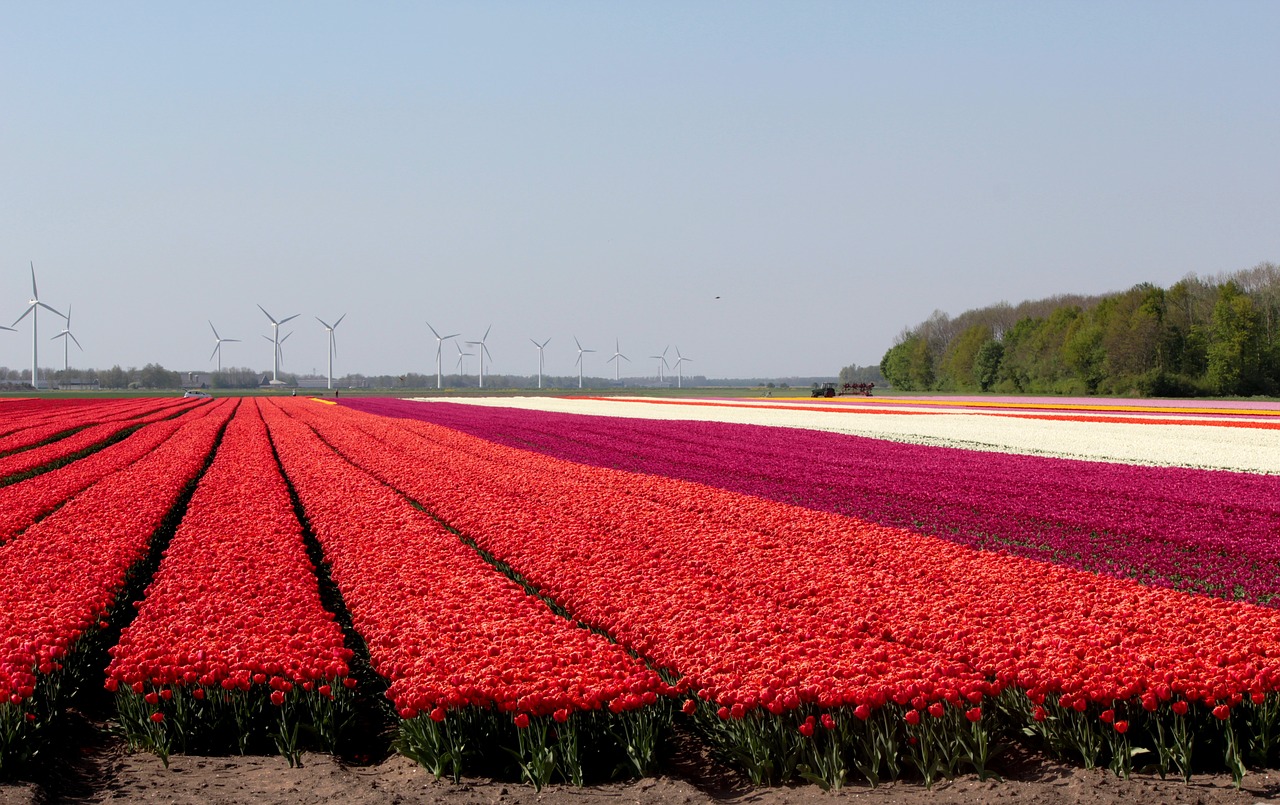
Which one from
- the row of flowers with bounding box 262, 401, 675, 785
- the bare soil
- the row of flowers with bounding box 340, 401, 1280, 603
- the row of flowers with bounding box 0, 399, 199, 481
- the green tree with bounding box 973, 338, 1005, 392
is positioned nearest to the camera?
the bare soil

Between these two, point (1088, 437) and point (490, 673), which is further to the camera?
point (1088, 437)

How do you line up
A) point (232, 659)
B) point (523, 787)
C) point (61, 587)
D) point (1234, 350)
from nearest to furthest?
point (523, 787), point (232, 659), point (61, 587), point (1234, 350)

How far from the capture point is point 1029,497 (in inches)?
720

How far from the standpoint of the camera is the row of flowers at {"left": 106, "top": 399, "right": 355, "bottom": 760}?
7.41 metres

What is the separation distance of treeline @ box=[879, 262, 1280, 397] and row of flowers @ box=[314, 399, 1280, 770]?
249ft

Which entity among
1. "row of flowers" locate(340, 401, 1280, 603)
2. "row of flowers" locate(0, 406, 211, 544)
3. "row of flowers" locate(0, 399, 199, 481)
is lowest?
"row of flowers" locate(340, 401, 1280, 603)

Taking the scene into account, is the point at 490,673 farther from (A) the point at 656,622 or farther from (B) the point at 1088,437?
(B) the point at 1088,437

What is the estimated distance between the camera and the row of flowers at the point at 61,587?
7285mm

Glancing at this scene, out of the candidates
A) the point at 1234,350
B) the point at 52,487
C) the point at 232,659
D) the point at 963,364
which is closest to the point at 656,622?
the point at 232,659

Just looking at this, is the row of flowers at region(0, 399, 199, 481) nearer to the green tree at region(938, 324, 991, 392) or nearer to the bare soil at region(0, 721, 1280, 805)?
the bare soil at region(0, 721, 1280, 805)

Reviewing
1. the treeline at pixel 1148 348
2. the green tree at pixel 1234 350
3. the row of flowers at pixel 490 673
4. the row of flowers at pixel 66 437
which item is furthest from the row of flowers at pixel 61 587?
the green tree at pixel 1234 350

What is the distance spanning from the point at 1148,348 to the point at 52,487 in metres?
84.9

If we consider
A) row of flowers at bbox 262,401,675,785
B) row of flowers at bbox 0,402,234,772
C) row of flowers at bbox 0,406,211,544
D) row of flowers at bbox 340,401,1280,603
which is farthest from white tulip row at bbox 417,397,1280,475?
row of flowers at bbox 0,406,211,544

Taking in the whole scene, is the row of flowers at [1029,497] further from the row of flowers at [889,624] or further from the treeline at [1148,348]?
the treeline at [1148,348]
